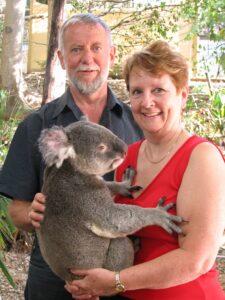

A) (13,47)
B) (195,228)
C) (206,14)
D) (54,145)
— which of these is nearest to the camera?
(195,228)

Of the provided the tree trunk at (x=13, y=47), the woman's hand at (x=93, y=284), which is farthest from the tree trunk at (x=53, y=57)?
the tree trunk at (x=13, y=47)

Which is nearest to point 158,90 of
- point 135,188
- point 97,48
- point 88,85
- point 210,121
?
point 135,188

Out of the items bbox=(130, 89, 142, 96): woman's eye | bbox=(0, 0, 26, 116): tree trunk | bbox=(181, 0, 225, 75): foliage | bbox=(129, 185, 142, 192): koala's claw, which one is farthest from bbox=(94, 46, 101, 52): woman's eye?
bbox=(0, 0, 26, 116): tree trunk

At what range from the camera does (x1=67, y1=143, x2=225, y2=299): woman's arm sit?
1899 mm

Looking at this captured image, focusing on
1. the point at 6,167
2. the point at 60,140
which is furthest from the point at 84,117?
the point at 6,167

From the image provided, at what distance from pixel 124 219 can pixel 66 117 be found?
0.80 metres

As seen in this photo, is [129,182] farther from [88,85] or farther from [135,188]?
[88,85]

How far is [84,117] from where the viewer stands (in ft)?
8.23

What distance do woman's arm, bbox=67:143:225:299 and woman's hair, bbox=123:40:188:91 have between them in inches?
12.4

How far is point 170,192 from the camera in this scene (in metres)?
2.05

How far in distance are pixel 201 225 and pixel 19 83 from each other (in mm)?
9702

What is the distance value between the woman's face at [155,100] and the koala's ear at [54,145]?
12.8 inches

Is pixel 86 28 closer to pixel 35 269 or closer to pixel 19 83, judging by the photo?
pixel 35 269

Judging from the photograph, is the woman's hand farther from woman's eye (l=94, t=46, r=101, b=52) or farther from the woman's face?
woman's eye (l=94, t=46, r=101, b=52)
